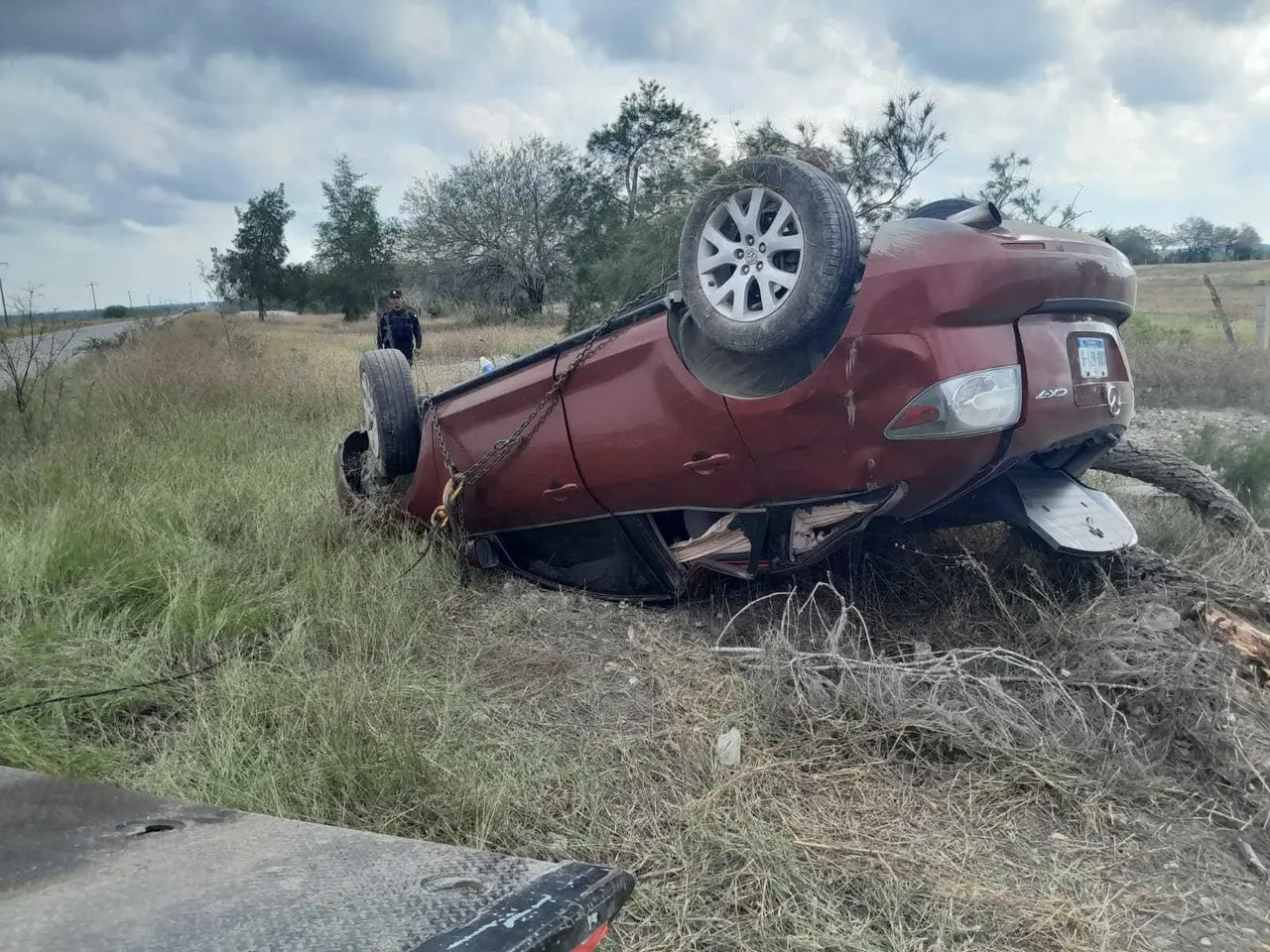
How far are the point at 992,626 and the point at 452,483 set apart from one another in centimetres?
247

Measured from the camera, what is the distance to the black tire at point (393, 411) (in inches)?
188

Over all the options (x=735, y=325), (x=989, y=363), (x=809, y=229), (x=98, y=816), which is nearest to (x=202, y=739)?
(x=98, y=816)

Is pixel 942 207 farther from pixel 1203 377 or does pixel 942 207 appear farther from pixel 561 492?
pixel 1203 377

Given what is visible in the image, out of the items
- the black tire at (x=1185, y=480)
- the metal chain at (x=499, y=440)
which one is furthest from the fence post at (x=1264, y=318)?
the metal chain at (x=499, y=440)

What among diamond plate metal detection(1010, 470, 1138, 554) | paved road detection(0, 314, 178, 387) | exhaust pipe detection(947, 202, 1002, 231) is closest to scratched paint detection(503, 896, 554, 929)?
exhaust pipe detection(947, 202, 1002, 231)

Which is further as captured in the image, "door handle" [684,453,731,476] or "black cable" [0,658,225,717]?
"door handle" [684,453,731,476]

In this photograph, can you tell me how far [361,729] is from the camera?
9.39 ft

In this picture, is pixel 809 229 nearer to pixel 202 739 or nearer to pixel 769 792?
pixel 769 792

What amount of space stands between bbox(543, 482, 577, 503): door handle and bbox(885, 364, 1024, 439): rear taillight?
153 centimetres

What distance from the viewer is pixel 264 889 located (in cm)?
159

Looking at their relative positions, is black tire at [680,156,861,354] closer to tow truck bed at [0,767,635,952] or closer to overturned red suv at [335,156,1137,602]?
overturned red suv at [335,156,1137,602]

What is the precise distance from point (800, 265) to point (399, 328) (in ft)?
30.0

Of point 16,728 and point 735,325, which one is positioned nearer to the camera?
point 16,728

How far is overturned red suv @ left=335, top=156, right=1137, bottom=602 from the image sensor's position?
3.00 metres
